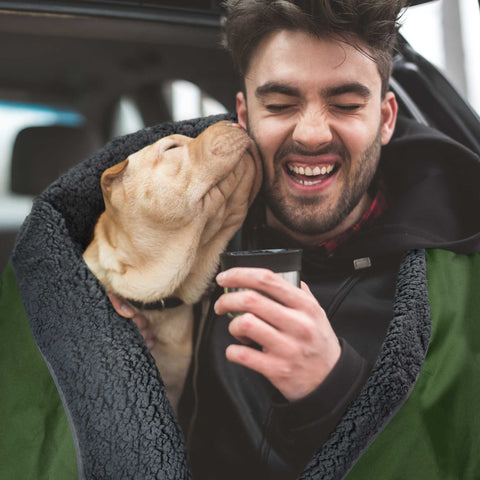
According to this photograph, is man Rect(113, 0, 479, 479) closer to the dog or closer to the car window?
the dog

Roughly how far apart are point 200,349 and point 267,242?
0.80 feet

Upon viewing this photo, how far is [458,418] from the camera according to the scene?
2.56 ft

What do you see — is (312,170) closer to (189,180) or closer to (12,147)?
(189,180)

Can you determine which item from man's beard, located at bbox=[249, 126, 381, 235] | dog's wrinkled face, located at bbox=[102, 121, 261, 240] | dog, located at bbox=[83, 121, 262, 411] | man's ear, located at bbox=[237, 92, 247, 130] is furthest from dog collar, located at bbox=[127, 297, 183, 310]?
man's ear, located at bbox=[237, 92, 247, 130]

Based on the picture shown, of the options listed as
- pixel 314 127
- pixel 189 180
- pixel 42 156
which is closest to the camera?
pixel 314 127

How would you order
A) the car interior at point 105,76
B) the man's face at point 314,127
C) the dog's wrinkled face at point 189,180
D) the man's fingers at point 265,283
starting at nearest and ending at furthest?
the man's fingers at point 265,283
the man's face at point 314,127
the dog's wrinkled face at point 189,180
the car interior at point 105,76

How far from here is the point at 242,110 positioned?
3.20 feet

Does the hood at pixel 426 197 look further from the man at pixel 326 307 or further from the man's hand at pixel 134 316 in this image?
the man's hand at pixel 134 316

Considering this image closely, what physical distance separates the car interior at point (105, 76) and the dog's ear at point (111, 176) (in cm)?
22

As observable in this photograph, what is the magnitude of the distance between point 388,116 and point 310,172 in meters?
0.22

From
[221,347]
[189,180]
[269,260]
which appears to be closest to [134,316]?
[221,347]

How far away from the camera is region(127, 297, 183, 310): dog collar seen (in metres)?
0.95

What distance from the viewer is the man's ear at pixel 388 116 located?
36.4 inches

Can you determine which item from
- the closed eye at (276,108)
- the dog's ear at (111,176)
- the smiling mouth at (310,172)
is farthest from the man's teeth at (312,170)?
the dog's ear at (111,176)
